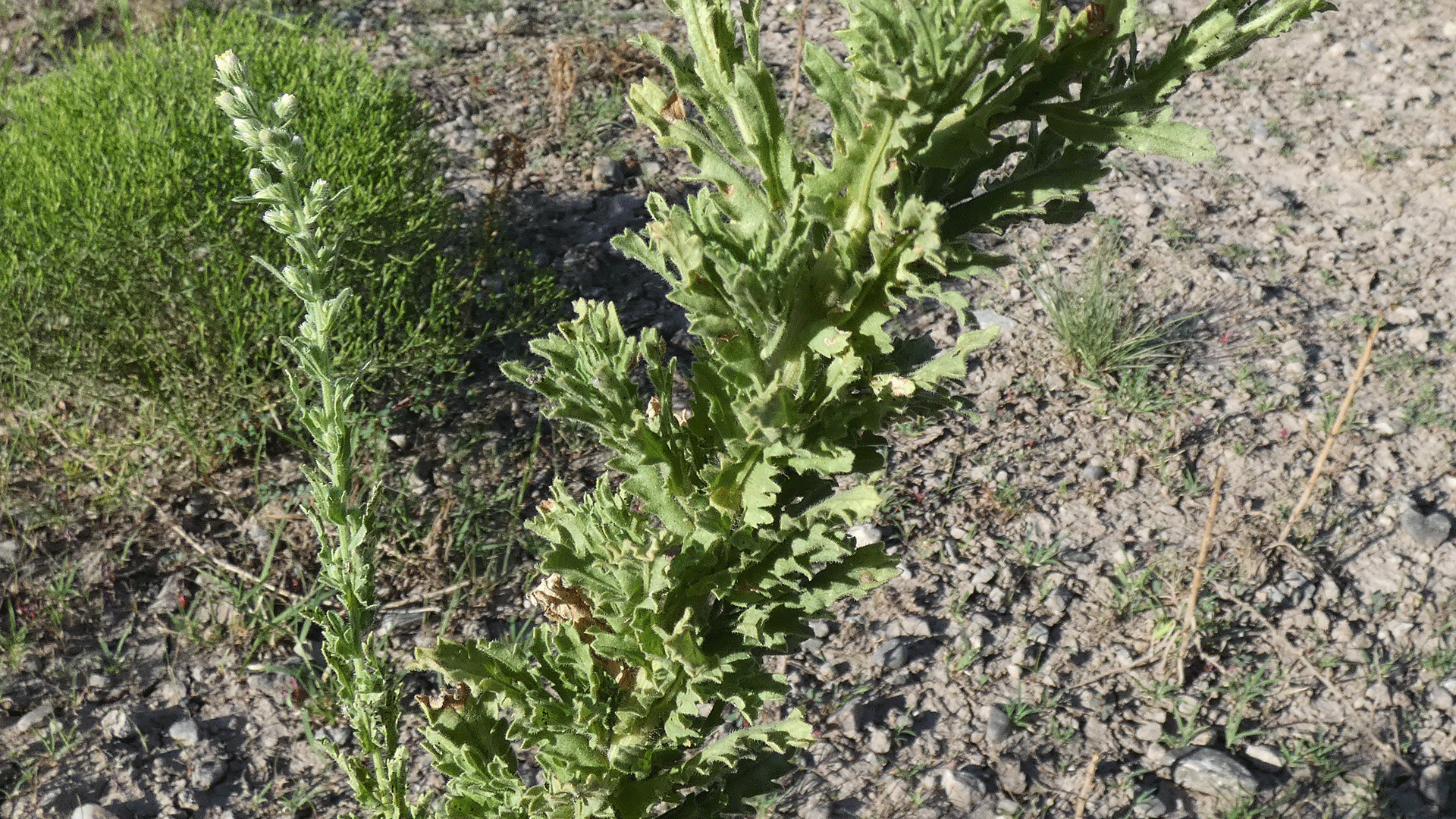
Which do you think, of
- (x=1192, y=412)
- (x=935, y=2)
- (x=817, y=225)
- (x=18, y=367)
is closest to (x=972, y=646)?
(x=1192, y=412)

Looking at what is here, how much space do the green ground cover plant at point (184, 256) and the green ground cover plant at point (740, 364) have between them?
193cm

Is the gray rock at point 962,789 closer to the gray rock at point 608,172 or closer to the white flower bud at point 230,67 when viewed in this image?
Result: the white flower bud at point 230,67

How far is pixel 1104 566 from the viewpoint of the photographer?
3770 mm

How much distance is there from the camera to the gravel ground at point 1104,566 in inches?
127

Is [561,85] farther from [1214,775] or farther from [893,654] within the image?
[1214,775]

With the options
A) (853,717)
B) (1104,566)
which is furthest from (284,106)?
(1104,566)

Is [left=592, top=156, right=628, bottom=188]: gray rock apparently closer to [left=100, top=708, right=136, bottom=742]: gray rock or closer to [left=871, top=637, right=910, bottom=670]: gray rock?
[left=871, top=637, right=910, bottom=670]: gray rock

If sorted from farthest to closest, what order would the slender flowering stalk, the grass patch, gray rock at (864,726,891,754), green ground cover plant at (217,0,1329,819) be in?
the grass patch < gray rock at (864,726,891,754) < the slender flowering stalk < green ground cover plant at (217,0,1329,819)

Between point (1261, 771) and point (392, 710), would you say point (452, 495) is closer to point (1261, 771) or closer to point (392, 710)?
point (392, 710)

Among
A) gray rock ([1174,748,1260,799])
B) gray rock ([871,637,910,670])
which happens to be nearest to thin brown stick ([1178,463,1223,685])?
gray rock ([1174,748,1260,799])

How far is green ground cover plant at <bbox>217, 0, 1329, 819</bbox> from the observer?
51.2 inches

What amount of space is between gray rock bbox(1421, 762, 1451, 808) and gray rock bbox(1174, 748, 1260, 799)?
0.48 m

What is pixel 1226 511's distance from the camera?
3896 mm

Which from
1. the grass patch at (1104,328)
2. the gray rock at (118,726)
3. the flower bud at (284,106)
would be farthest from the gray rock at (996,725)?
the flower bud at (284,106)
